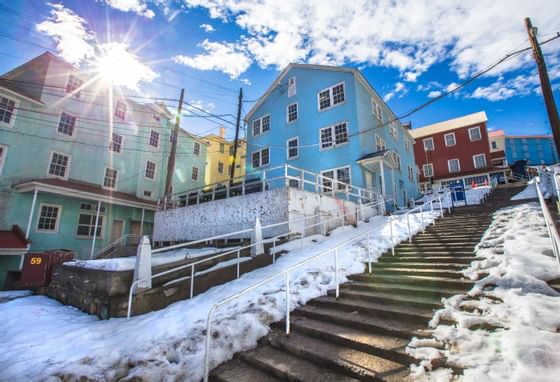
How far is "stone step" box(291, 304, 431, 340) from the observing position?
384 cm

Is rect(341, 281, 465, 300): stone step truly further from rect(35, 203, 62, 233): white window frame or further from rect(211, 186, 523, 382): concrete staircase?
rect(35, 203, 62, 233): white window frame

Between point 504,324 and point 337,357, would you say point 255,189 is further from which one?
point 504,324

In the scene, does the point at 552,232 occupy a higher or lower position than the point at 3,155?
lower

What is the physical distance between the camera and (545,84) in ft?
32.7

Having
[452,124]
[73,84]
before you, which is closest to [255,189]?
[73,84]

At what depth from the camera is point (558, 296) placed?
152 inches

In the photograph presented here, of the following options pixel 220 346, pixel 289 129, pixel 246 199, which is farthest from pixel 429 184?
pixel 220 346

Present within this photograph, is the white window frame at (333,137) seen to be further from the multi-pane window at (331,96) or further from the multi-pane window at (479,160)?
the multi-pane window at (479,160)

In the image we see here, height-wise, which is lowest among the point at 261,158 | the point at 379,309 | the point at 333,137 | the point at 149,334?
the point at 149,334

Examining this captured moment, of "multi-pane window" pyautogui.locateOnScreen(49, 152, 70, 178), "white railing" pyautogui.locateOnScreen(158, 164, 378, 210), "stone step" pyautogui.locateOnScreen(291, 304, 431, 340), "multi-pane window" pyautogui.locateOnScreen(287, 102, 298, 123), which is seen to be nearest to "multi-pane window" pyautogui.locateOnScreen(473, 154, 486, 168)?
"white railing" pyautogui.locateOnScreen(158, 164, 378, 210)

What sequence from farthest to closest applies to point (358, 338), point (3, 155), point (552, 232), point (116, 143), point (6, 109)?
point (116, 143) < point (6, 109) < point (3, 155) < point (552, 232) < point (358, 338)

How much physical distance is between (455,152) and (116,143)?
38640 millimetres

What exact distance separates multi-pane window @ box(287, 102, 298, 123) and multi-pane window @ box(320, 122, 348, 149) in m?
3.02

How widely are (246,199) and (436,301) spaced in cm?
886
